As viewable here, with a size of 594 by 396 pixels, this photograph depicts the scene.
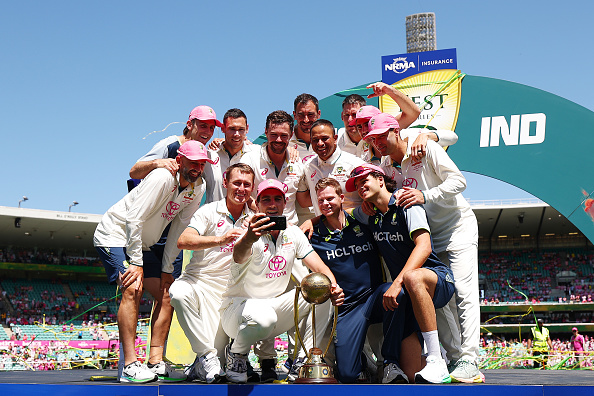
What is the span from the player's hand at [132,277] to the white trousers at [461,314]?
228 centimetres

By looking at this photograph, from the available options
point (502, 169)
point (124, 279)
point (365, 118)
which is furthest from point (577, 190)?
point (124, 279)

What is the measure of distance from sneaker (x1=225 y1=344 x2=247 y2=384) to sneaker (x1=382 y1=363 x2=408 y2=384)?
984mm

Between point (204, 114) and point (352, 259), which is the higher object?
point (204, 114)

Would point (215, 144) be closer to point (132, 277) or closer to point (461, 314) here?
point (132, 277)

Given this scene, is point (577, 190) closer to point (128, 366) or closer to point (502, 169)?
point (502, 169)

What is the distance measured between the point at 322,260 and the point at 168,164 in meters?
1.44

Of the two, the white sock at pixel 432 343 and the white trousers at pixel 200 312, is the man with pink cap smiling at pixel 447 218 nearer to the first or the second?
the white sock at pixel 432 343

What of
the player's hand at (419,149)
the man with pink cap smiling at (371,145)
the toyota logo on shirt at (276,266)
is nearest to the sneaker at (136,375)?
the toyota logo on shirt at (276,266)

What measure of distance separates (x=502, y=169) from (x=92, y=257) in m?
34.8

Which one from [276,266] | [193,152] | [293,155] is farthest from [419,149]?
[193,152]

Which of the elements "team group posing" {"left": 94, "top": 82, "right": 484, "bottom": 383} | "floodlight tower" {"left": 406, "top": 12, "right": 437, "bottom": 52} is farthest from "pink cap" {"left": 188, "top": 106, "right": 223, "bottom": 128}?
"floodlight tower" {"left": 406, "top": 12, "right": 437, "bottom": 52}

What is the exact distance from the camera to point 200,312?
15.7 feet

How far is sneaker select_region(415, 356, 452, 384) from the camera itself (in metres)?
3.99

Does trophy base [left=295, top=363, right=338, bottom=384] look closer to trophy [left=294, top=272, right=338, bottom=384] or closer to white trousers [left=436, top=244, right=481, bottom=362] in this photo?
trophy [left=294, top=272, right=338, bottom=384]
